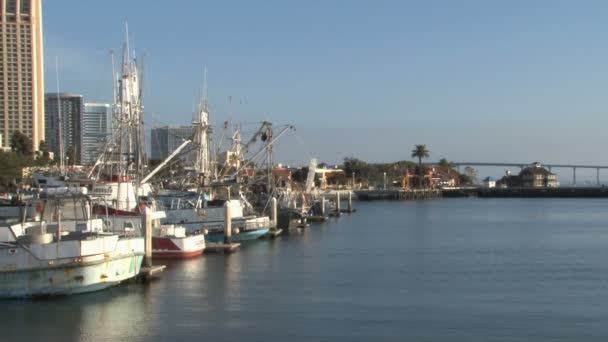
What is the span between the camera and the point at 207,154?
82.2 metres

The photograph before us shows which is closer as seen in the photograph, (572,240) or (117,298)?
(117,298)

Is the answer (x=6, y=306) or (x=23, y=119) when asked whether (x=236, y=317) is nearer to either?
(x=6, y=306)

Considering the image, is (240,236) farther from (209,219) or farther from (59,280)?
(59,280)

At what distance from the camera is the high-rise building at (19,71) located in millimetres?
197000

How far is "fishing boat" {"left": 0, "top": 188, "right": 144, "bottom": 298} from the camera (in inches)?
1382

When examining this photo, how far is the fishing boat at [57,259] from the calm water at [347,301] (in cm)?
64

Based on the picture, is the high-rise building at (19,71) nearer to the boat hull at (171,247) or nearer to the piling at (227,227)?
the piling at (227,227)

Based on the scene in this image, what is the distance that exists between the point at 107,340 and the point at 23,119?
178242 millimetres

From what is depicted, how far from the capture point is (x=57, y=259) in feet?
116

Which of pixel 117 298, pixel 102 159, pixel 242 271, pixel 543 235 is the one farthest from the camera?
pixel 543 235

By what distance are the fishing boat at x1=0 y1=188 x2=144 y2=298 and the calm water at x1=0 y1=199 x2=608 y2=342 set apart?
64 centimetres

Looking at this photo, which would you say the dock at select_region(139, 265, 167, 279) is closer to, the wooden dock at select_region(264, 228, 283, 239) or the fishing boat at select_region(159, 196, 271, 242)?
the fishing boat at select_region(159, 196, 271, 242)

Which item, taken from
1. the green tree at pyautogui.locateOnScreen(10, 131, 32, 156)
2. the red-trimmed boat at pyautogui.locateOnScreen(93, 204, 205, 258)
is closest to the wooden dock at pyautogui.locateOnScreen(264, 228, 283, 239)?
the red-trimmed boat at pyautogui.locateOnScreen(93, 204, 205, 258)

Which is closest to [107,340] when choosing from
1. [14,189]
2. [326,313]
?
[326,313]
